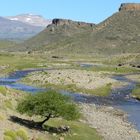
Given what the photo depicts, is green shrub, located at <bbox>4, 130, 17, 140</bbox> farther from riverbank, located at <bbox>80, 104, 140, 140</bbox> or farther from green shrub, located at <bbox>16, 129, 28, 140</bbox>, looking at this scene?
riverbank, located at <bbox>80, 104, 140, 140</bbox>

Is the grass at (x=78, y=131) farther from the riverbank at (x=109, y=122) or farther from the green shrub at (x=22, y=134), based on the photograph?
the green shrub at (x=22, y=134)

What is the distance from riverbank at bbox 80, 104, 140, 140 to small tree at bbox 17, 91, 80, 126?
17.9ft

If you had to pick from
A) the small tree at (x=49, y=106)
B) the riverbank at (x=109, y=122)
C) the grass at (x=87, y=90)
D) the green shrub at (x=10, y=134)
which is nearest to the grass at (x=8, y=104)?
the small tree at (x=49, y=106)

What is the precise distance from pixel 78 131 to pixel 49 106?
A: 19.6 ft

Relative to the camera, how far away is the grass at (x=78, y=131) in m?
51.0

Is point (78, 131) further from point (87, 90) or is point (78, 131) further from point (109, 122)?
point (87, 90)

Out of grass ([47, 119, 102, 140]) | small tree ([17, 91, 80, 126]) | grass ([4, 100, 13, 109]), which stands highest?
small tree ([17, 91, 80, 126])

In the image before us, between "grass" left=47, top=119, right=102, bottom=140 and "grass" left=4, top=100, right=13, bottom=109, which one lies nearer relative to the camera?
"grass" left=47, top=119, right=102, bottom=140

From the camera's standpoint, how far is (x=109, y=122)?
6569cm

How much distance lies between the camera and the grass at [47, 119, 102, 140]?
5103 centimetres

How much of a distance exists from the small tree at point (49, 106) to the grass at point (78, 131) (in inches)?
86.1

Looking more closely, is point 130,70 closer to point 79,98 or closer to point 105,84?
point 105,84

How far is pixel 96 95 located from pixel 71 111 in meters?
50.7

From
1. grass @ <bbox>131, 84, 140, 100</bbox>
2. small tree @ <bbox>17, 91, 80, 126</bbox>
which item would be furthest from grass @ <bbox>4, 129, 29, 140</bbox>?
grass @ <bbox>131, 84, 140, 100</bbox>
